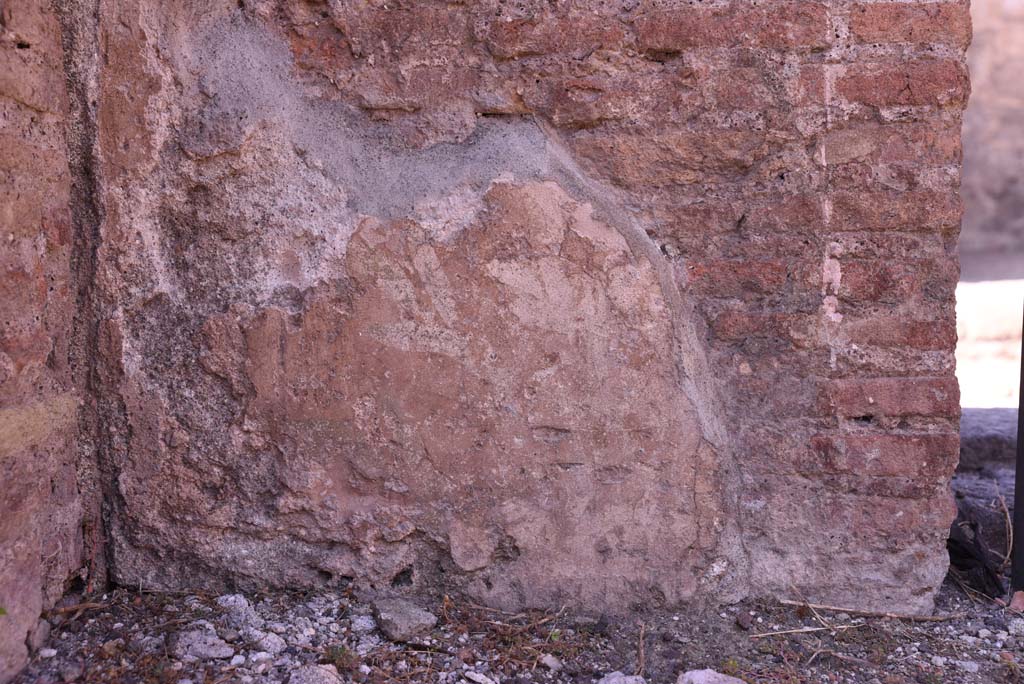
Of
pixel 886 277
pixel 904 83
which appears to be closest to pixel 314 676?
pixel 886 277

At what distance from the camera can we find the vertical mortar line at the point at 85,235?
5.26ft

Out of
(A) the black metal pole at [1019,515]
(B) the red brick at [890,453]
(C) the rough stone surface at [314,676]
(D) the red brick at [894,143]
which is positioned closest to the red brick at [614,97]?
(D) the red brick at [894,143]

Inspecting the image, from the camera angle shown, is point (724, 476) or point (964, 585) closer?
point (724, 476)

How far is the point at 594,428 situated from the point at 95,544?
3.06 ft

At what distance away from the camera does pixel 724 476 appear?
Answer: 66.6 inches

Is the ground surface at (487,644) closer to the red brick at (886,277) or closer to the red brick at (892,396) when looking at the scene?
the red brick at (892,396)

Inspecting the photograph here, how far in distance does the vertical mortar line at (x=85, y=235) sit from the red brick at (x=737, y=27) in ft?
3.17

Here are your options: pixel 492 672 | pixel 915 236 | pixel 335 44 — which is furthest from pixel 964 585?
pixel 335 44

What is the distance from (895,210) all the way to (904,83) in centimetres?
22

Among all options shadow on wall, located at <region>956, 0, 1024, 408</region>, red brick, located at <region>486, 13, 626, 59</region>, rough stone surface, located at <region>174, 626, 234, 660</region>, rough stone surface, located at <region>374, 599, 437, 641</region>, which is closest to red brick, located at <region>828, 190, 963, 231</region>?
red brick, located at <region>486, 13, 626, 59</region>

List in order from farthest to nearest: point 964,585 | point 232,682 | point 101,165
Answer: point 964,585 < point 101,165 < point 232,682

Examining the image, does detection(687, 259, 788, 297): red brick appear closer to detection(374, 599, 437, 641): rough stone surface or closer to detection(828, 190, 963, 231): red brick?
detection(828, 190, 963, 231): red brick

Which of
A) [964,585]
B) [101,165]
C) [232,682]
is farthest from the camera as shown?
[964,585]

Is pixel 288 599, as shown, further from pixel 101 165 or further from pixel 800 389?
pixel 800 389
